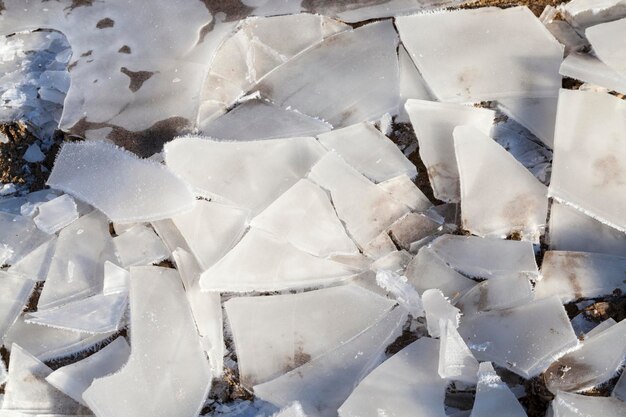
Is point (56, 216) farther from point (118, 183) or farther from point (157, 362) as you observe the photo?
point (157, 362)

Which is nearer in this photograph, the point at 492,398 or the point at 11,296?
the point at 492,398

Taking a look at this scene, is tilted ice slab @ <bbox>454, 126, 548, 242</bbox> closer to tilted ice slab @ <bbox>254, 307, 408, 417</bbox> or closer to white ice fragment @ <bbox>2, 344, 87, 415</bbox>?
tilted ice slab @ <bbox>254, 307, 408, 417</bbox>

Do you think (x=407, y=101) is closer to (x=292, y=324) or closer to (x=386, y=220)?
(x=386, y=220)

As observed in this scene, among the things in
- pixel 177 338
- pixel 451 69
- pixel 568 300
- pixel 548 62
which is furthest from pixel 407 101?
pixel 177 338

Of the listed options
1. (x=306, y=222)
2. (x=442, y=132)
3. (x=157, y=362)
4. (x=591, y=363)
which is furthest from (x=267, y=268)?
(x=591, y=363)

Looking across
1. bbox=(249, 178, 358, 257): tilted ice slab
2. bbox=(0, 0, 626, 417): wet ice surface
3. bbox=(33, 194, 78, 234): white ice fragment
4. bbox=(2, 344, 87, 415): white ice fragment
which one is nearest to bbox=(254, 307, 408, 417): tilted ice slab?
bbox=(0, 0, 626, 417): wet ice surface

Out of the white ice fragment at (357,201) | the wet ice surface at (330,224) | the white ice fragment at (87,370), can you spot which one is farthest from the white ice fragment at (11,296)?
the white ice fragment at (357,201)
